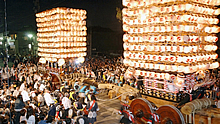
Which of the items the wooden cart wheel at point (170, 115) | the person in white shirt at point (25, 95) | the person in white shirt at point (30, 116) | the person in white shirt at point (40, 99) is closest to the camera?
the wooden cart wheel at point (170, 115)

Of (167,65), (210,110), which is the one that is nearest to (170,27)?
(167,65)

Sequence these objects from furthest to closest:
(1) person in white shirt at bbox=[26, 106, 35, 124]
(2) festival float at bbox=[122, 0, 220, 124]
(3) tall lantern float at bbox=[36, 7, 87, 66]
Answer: (3) tall lantern float at bbox=[36, 7, 87, 66], (2) festival float at bbox=[122, 0, 220, 124], (1) person in white shirt at bbox=[26, 106, 35, 124]

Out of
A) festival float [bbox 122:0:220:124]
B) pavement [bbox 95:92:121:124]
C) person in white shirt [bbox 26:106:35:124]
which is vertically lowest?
pavement [bbox 95:92:121:124]

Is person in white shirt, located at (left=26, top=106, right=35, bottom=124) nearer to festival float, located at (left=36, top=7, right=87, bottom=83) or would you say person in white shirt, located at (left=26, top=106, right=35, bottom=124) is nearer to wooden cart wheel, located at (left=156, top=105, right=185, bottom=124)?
wooden cart wheel, located at (left=156, top=105, right=185, bottom=124)

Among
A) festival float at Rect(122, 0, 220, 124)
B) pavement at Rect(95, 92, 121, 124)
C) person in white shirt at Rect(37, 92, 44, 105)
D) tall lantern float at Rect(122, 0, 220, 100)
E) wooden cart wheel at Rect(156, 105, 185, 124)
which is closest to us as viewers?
wooden cart wheel at Rect(156, 105, 185, 124)

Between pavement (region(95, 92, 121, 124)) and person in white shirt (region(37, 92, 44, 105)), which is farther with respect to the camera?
person in white shirt (region(37, 92, 44, 105))

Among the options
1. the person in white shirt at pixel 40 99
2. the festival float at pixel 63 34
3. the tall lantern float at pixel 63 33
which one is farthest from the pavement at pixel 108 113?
the tall lantern float at pixel 63 33

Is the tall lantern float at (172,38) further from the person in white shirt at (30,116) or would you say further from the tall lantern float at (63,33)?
the tall lantern float at (63,33)

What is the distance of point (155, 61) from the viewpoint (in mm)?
10758

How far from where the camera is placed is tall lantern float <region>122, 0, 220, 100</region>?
30.9ft

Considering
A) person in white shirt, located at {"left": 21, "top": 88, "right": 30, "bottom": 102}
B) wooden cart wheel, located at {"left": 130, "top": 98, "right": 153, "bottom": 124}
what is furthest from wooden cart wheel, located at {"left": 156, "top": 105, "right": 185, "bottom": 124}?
person in white shirt, located at {"left": 21, "top": 88, "right": 30, "bottom": 102}

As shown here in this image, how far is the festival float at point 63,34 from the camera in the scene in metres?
21.2

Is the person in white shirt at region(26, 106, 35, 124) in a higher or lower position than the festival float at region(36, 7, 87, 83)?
lower

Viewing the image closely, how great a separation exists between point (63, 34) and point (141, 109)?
567 inches
